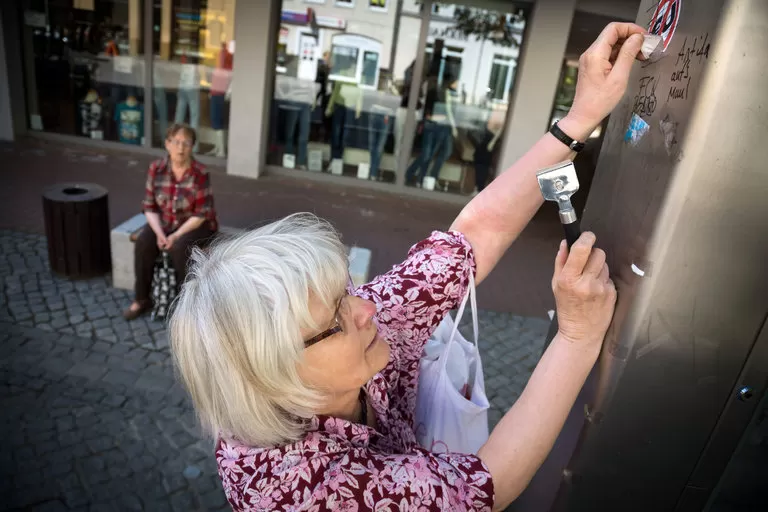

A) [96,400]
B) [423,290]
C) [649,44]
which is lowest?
[96,400]

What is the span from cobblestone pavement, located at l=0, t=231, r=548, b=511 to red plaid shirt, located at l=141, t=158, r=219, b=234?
847 millimetres

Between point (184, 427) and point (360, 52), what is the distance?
646cm

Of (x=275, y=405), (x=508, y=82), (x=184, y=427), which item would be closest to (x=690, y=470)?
(x=275, y=405)

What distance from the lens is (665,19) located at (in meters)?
1.07

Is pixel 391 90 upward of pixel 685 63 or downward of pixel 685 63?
downward

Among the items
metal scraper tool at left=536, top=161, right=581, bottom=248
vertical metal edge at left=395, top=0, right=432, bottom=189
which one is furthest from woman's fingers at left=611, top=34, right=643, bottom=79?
vertical metal edge at left=395, top=0, right=432, bottom=189

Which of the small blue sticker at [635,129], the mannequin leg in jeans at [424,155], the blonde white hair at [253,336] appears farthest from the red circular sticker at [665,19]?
the mannequin leg in jeans at [424,155]

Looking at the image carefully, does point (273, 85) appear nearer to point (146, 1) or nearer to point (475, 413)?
point (146, 1)

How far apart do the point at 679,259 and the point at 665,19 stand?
50 cm

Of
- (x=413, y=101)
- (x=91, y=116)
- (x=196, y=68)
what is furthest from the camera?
(x=91, y=116)

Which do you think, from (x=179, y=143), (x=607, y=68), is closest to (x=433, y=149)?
(x=179, y=143)

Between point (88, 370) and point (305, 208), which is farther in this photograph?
point (305, 208)

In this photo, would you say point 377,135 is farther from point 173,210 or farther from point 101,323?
point 101,323

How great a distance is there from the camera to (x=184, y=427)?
10.6 ft
